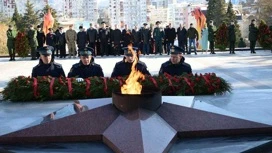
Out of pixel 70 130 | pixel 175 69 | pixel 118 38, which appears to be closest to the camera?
pixel 70 130

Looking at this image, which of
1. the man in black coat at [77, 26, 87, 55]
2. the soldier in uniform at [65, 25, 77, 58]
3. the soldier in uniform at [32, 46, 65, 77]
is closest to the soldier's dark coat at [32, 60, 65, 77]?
the soldier in uniform at [32, 46, 65, 77]

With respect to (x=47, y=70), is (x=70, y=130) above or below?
below

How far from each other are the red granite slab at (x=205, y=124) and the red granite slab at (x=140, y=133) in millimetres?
112

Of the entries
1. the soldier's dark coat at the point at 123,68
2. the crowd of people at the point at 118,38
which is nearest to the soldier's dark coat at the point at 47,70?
the soldier's dark coat at the point at 123,68

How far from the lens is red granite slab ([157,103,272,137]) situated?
3428 mm

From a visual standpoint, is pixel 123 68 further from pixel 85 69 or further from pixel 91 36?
pixel 91 36

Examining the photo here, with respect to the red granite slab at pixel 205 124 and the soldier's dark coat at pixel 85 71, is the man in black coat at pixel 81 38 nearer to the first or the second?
the soldier's dark coat at pixel 85 71

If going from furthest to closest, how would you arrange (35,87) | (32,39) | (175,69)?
(32,39) < (175,69) < (35,87)

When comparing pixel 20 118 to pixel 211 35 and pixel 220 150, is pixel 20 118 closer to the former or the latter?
pixel 220 150

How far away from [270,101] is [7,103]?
345 centimetres

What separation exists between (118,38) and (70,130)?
1410 cm

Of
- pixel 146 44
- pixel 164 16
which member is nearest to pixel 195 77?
pixel 146 44

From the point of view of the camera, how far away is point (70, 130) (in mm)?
3410

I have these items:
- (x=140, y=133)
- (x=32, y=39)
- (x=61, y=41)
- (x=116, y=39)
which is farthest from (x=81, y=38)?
(x=140, y=133)
